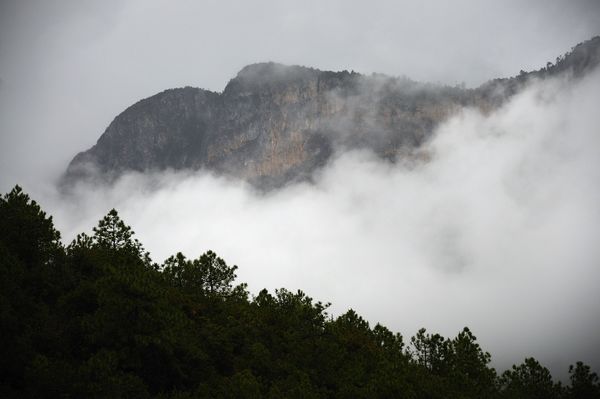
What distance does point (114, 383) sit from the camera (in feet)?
85.3

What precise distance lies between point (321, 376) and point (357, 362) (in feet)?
14.7

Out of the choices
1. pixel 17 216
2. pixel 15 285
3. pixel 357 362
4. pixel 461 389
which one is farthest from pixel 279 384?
pixel 17 216

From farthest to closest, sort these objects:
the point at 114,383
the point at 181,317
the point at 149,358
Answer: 1. the point at 181,317
2. the point at 149,358
3. the point at 114,383

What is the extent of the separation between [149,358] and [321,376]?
16047 millimetres

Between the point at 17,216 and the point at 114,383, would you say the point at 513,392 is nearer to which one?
the point at 114,383

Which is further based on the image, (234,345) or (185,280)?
(185,280)

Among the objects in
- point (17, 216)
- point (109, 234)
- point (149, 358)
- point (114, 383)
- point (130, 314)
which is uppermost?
point (109, 234)

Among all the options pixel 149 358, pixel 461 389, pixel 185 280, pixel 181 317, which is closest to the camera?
pixel 149 358

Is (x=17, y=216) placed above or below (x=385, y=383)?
above

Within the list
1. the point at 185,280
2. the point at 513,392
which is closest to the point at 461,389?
the point at 513,392

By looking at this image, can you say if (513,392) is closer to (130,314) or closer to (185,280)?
(130,314)

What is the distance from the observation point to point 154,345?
31.9 meters

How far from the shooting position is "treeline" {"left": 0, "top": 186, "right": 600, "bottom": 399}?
27609 millimetres

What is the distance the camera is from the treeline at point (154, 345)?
27.6 metres
